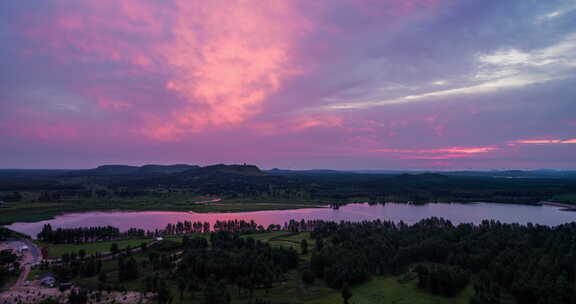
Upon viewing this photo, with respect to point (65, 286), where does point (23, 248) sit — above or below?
above

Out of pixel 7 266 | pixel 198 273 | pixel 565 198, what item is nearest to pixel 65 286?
pixel 198 273

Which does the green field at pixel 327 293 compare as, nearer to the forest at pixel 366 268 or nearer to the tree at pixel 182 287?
the forest at pixel 366 268

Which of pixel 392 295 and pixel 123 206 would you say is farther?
pixel 123 206

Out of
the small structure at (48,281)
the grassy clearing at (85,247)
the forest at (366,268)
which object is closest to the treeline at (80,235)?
the grassy clearing at (85,247)

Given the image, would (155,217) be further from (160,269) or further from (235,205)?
(160,269)

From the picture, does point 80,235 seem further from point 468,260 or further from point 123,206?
point 468,260

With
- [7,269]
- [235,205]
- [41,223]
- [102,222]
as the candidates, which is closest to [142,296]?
[7,269]
